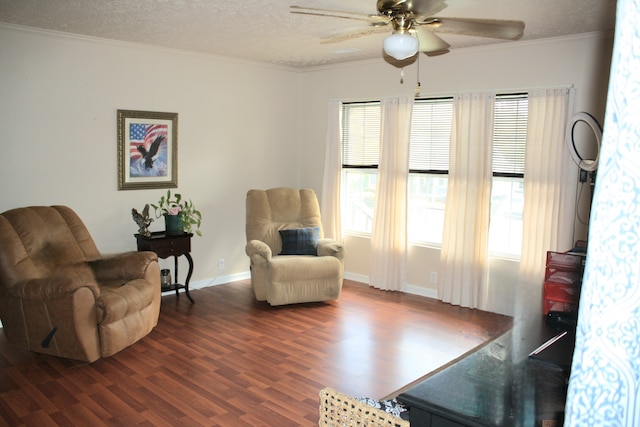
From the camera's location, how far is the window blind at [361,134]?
627cm

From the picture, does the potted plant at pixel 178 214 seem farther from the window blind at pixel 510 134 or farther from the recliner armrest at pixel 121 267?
the window blind at pixel 510 134

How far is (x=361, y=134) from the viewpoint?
21.0 feet

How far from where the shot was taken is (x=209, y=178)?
19.8ft

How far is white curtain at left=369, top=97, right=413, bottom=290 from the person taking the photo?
19.3 ft

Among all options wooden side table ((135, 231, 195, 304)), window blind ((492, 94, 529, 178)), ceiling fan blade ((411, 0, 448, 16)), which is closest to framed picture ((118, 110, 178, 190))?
wooden side table ((135, 231, 195, 304))

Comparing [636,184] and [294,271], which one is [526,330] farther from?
[294,271]

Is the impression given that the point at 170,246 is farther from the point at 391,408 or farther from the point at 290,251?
the point at 391,408

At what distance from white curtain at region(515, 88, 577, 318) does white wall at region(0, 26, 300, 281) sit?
10.2ft

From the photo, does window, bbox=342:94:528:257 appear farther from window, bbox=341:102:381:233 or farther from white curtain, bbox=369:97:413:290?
white curtain, bbox=369:97:413:290

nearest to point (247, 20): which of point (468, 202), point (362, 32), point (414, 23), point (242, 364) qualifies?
point (362, 32)

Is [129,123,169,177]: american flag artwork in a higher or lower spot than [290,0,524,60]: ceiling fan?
lower

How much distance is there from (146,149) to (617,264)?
5266 mm

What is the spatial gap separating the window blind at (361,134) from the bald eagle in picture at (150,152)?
2.23 meters

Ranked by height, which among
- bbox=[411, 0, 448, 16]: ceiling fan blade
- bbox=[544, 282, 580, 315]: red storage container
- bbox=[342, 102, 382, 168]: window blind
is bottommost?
→ bbox=[544, 282, 580, 315]: red storage container
